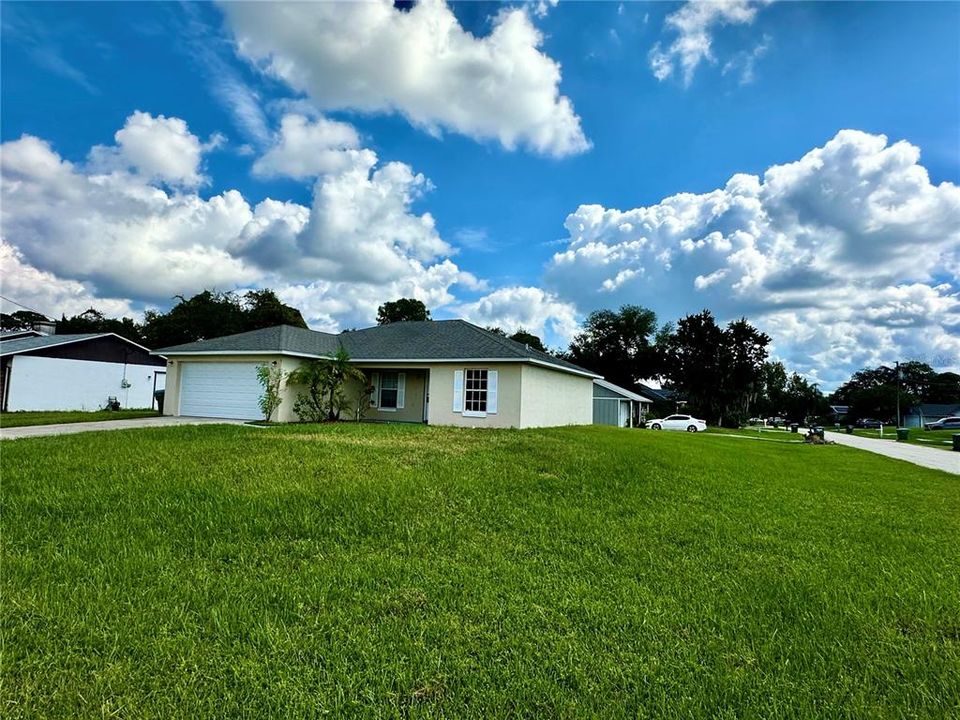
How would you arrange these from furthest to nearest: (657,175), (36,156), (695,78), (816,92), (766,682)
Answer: (657,175)
(695,78)
(816,92)
(36,156)
(766,682)

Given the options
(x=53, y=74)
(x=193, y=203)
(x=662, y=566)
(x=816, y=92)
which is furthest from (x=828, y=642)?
(x=193, y=203)

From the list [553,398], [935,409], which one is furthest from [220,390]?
[935,409]

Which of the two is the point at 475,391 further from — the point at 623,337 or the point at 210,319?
the point at 623,337

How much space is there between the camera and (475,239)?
63.9 feet

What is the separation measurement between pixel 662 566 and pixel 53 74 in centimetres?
1295

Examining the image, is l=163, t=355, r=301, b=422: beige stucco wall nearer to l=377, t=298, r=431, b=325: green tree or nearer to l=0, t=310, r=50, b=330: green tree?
l=377, t=298, r=431, b=325: green tree

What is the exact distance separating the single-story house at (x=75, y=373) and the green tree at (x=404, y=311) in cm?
2423

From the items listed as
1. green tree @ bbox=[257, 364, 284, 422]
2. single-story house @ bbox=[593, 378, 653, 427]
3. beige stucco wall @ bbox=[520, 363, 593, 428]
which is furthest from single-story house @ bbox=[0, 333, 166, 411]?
single-story house @ bbox=[593, 378, 653, 427]

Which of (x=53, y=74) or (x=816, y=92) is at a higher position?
(x=816, y=92)

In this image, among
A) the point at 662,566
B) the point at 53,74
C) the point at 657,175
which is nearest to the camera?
the point at 662,566

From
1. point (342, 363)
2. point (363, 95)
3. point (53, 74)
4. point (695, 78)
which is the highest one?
point (695, 78)

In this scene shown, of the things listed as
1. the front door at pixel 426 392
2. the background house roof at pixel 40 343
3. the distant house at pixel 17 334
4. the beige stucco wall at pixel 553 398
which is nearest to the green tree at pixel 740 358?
the beige stucco wall at pixel 553 398

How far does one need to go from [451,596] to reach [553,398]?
1632 cm

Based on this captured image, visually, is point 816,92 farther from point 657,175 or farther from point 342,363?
point 342,363
